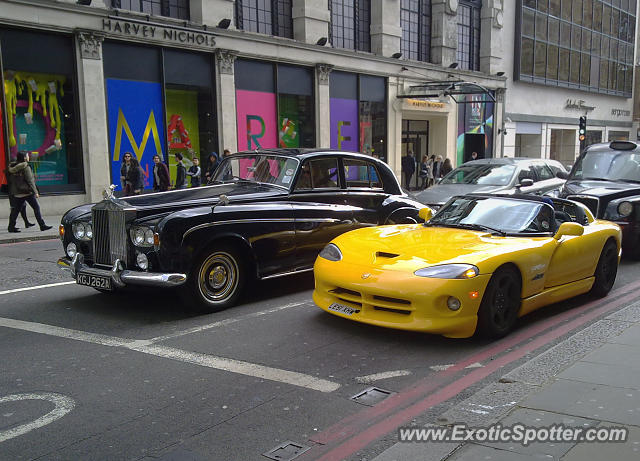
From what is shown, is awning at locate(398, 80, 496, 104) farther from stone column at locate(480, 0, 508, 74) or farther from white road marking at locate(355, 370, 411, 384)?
white road marking at locate(355, 370, 411, 384)

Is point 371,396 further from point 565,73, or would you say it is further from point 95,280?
point 565,73

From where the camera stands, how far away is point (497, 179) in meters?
12.8

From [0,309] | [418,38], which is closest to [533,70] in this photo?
[418,38]

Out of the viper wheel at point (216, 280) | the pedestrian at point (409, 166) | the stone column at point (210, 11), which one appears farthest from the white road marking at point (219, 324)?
the pedestrian at point (409, 166)

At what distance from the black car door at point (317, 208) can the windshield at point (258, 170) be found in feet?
0.56

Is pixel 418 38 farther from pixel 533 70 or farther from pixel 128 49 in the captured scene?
pixel 128 49

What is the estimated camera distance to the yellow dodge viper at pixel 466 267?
17.2 feet

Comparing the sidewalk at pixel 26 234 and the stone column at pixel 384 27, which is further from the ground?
the stone column at pixel 384 27

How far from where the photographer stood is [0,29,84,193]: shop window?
15.9m

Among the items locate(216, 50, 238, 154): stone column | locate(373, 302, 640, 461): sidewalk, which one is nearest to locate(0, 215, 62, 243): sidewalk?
locate(216, 50, 238, 154): stone column

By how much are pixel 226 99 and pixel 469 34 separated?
706 inches

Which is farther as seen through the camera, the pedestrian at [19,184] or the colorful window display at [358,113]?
the colorful window display at [358,113]

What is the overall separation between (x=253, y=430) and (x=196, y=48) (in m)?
17.7

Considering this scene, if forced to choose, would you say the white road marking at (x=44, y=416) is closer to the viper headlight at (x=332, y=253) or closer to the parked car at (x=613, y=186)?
the viper headlight at (x=332, y=253)
